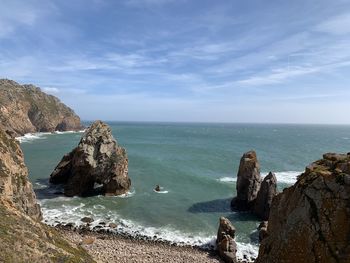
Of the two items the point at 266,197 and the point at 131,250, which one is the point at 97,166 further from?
the point at 266,197

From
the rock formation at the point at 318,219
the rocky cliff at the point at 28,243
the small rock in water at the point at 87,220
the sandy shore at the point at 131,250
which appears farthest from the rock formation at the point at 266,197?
the rocky cliff at the point at 28,243

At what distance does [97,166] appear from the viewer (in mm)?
54750

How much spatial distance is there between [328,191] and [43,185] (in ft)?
177

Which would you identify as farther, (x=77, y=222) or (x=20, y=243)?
(x=77, y=222)

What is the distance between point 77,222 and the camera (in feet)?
140

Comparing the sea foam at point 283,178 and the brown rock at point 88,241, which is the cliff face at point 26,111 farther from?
the brown rock at point 88,241

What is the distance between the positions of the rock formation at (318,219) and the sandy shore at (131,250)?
19373 mm

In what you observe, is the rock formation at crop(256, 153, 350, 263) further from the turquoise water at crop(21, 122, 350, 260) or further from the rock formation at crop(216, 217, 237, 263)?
the turquoise water at crop(21, 122, 350, 260)

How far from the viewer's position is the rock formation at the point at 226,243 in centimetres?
3466

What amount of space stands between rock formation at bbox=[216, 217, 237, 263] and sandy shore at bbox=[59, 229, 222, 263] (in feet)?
3.09

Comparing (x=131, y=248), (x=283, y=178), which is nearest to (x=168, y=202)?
(x=131, y=248)

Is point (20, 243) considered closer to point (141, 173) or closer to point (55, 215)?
point (55, 215)

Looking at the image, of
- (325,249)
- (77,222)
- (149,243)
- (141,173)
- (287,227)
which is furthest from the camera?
(141,173)

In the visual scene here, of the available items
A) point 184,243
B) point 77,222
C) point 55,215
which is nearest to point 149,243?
point 184,243
